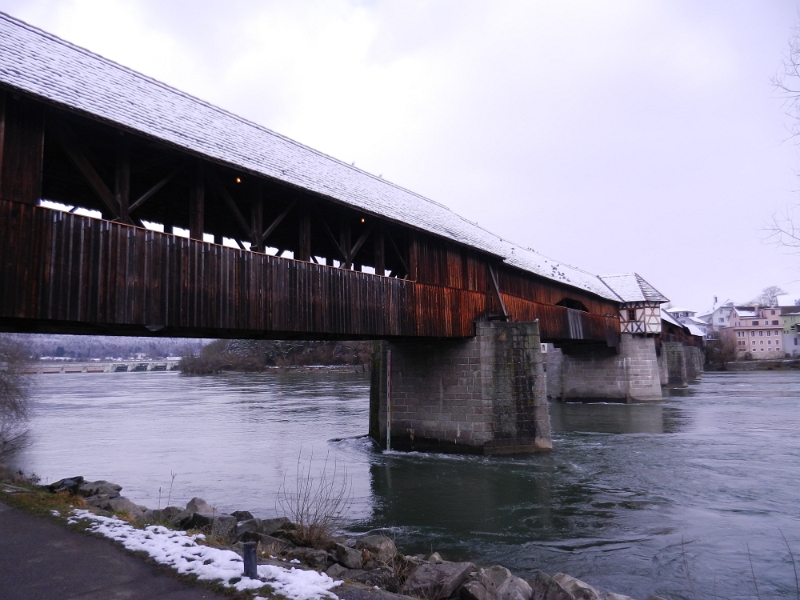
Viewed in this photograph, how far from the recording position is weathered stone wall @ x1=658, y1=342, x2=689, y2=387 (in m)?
36.0

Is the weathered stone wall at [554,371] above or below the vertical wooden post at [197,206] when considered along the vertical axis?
below

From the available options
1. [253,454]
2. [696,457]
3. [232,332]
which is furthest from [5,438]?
[696,457]

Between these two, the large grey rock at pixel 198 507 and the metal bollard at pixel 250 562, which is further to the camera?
the large grey rock at pixel 198 507

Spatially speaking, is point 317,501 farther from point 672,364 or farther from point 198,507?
point 672,364

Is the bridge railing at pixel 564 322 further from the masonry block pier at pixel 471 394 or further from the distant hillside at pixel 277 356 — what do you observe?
the distant hillside at pixel 277 356

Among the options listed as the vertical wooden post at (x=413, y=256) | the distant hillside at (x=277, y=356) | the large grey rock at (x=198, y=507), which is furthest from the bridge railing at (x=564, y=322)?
the distant hillside at (x=277, y=356)

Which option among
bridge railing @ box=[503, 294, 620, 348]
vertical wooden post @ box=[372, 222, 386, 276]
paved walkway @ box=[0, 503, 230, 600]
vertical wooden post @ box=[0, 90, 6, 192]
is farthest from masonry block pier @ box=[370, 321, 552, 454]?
vertical wooden post @ box=[0, 90, 6, 192]

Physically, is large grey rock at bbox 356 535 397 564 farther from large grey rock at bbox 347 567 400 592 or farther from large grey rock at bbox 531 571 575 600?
large grey rock at bbox 531 571 575 600

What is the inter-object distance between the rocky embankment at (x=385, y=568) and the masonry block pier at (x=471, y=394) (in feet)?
21.0

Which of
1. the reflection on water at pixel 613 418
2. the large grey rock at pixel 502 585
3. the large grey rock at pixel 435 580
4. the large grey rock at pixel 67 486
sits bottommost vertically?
the reflection on water at pixel 613 418

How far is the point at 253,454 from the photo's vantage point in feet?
44.1

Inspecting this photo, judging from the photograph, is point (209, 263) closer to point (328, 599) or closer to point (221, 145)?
point (221, 145)

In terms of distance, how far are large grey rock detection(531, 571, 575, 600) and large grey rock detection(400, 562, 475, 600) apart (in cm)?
57

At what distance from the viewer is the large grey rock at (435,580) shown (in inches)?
167
